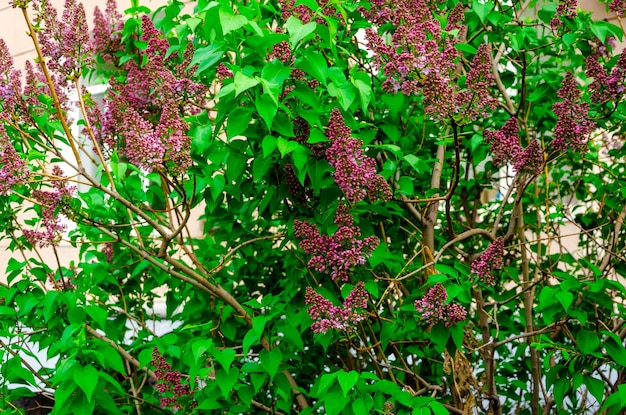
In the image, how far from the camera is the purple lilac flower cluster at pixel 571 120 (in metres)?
2.37

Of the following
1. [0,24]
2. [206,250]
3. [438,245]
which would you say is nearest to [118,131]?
[206,250]

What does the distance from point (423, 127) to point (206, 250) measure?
1.18 meters

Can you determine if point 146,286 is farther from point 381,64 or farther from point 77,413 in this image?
point 381,64

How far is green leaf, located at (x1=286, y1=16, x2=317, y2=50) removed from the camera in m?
2.02

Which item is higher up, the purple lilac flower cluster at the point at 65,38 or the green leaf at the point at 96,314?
the purple lilac flower cluster at the point at 65,38

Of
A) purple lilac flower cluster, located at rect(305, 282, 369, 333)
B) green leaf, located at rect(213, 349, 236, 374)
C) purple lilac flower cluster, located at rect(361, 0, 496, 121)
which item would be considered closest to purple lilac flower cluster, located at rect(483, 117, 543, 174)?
purple lilac flower cluster, located at rect(361, 0, 496, 121)

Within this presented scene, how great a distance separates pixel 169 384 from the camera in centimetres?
275

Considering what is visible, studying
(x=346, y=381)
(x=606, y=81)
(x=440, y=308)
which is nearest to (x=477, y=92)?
(x=606, y=81)

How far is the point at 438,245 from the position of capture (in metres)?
3.60

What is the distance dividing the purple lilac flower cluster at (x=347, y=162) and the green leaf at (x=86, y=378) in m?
1.07

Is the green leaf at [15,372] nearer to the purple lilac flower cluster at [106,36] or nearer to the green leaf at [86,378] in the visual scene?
the green leaf at [86,378]

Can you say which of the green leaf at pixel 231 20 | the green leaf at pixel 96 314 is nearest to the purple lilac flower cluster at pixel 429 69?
the green leaf at pixel 231 20

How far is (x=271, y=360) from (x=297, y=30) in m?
1.25

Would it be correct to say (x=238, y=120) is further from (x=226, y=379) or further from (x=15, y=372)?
(x=15, y=372)
